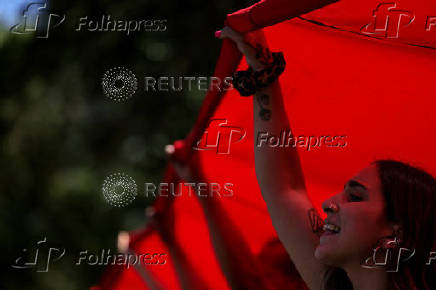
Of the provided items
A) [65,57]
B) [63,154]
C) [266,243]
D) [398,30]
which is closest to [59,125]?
[63,154]

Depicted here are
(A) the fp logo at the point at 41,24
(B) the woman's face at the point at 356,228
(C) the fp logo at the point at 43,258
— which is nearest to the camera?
(B) the woman's face at the point at 356,228

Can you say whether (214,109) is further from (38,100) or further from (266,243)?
(38,100)

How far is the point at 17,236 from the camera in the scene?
738 centimetres

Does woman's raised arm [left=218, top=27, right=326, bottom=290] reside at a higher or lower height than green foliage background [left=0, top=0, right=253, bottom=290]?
higher

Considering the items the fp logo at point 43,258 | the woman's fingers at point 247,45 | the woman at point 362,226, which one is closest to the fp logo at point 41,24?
the fp logo at point 43,258

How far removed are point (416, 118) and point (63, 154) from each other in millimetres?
6170

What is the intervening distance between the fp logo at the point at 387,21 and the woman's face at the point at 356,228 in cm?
38

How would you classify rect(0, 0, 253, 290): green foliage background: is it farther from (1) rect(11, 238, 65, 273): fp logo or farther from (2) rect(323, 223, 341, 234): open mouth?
(2) rect(323, 223, 341, 234): open mouth

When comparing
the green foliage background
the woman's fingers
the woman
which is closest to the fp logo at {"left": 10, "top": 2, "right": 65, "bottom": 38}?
the green foliage background

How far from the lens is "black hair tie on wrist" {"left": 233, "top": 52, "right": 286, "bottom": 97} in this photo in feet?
6.35

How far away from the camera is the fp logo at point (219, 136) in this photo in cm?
230

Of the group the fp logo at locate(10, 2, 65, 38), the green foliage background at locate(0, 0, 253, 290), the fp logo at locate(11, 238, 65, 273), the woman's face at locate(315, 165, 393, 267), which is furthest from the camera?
the fp logo at locate(10, 2, 65, 38)

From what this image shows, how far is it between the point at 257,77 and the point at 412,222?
54 cm

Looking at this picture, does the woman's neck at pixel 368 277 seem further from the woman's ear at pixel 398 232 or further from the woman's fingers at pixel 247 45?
the woman's fingers at pixel 247 45
